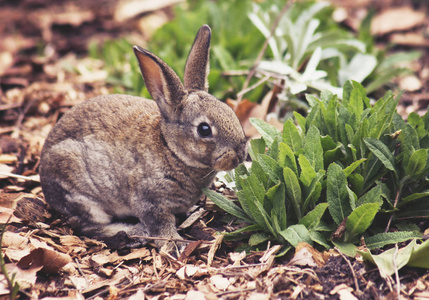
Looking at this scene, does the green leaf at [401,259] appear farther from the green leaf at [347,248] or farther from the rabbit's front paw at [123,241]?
the rabbit's front paw at [123,241]

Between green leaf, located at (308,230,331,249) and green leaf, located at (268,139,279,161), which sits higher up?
green leaf, located at (268,139,279,161)

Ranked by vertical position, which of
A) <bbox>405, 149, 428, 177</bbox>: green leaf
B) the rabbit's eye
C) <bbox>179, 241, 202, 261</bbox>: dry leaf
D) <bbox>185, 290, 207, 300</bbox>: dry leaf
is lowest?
<bbox>185, 290, 207, 300</bbox>: dry leaf

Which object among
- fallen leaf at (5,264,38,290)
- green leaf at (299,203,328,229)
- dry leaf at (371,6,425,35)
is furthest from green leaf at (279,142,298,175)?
dry leaf at (371,6,425,35)

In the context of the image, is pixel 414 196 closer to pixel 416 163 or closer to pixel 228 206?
pixel 416 163

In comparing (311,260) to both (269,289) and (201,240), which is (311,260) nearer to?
(269,289)

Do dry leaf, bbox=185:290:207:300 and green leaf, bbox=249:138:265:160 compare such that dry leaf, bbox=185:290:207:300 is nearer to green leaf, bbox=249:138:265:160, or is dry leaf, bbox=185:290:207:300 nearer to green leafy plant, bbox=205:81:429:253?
green leafy plant, bbox=205:81:429:253

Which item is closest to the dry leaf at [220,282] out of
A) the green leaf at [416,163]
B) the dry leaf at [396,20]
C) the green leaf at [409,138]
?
the green leaf at [416,163]
